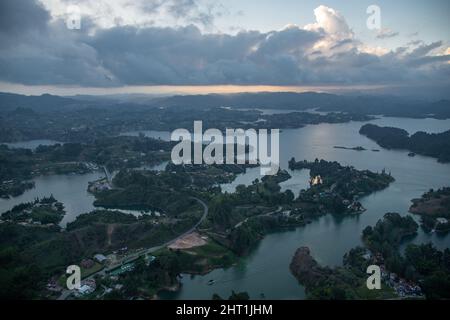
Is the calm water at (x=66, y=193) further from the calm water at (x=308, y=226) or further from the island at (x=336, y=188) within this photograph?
the island at (x=336, y=188)

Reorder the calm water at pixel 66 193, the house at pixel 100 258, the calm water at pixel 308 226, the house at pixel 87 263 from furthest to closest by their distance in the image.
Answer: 1. the calm water at pixel 66 193
2. the house at pixel 100 258
3. the house at pixel 87 263
4. the calm water at pixel 308 226

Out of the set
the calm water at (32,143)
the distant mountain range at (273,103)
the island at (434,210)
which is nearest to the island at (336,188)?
the island at (434,210)

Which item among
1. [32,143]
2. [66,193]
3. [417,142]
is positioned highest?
[417,142]

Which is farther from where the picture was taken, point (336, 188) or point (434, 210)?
point (336, 188)

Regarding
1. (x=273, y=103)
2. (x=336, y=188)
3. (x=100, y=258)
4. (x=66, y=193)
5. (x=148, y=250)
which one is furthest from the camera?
(x=273, y=103)

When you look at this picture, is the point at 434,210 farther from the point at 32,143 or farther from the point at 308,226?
the point at 32,143

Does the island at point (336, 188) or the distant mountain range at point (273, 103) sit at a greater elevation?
the distant mountain range at point (273, 103)

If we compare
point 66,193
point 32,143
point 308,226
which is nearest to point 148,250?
point 308,226
